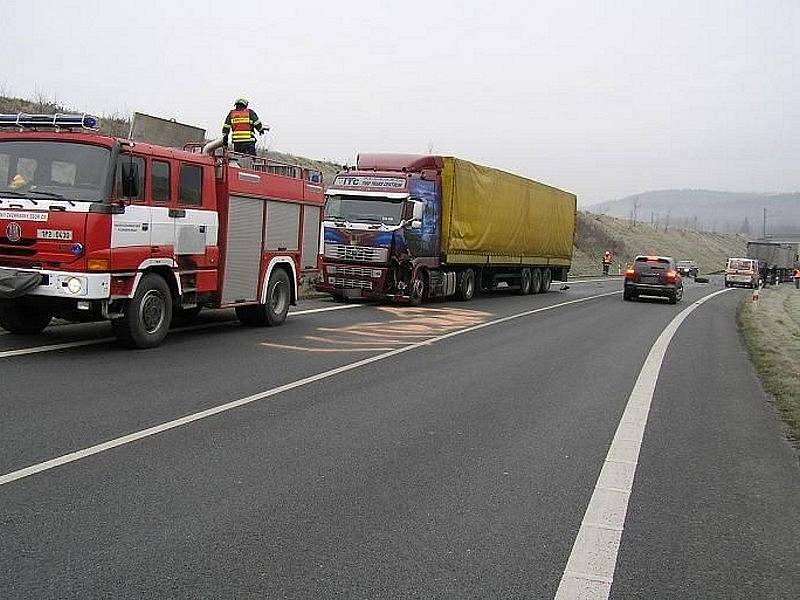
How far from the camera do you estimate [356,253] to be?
64.4 ft

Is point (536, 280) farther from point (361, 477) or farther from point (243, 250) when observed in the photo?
point (361, 477)

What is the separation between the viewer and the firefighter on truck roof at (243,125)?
13.6 meters

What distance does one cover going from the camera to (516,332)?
1577 centimetres

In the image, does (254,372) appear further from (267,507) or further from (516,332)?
(516,332)

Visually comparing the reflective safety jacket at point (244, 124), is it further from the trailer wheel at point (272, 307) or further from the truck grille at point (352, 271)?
the truck grille at point (352, 271)

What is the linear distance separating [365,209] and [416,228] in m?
1.33

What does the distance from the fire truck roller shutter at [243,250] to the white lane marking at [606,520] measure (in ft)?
20.7

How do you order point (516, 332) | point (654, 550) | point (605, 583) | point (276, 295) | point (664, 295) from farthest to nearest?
point (664, 295)
point (516, 332)
point (276, 295)
point (654, 550)
point (605, 583)

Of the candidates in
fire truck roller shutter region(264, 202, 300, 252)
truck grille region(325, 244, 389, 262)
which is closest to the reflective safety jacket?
fire truck roller shutter region(264, 202, 300, 252)

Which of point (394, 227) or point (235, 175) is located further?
point (394, 227)

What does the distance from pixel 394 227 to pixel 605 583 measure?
15.8 metres

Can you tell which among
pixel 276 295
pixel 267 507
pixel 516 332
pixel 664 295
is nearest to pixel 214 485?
pixel 267 507

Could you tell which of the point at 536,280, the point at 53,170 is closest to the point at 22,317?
the point at 53,170

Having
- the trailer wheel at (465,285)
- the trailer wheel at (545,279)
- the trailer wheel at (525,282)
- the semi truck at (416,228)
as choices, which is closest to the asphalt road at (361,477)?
the semi truck at (416,228)
